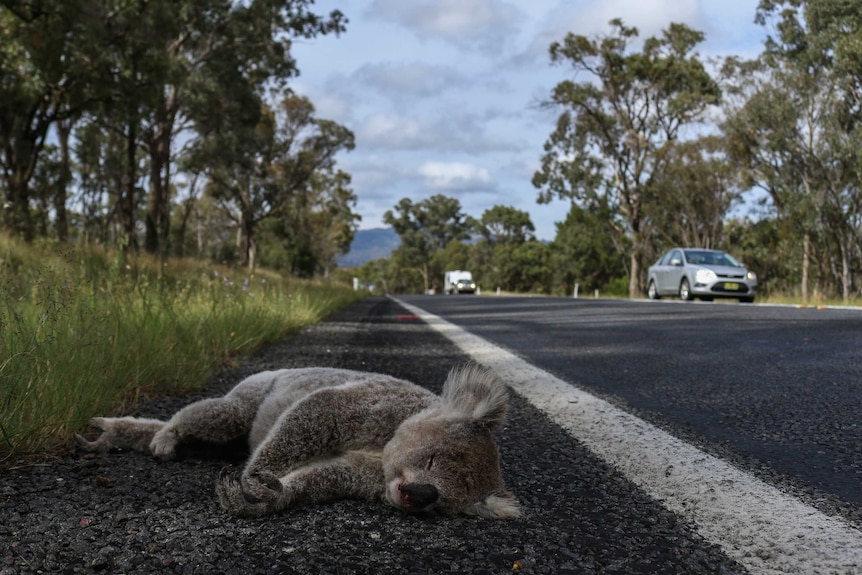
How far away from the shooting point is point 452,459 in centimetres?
191

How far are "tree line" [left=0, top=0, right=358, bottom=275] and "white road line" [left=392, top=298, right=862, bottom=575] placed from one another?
4.10 meters

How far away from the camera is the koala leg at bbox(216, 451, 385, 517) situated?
6.17ft

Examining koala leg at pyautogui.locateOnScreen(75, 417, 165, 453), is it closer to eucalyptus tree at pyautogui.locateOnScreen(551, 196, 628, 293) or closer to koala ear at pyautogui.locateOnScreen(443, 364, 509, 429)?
koala ear at pyautogui.locateOnScreen(443, 364, 509, 429)

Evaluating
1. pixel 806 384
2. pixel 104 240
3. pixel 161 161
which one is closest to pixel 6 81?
pixel 161 161

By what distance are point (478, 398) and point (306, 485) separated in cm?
55

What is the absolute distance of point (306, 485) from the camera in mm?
1966

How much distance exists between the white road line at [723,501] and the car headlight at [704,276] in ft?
59.2

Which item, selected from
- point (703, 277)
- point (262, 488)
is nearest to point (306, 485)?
point (262, 488)

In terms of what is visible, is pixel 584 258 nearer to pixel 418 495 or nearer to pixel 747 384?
pixel 747 384

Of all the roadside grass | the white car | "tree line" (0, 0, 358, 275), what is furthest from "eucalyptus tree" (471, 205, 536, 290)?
the roadside grass

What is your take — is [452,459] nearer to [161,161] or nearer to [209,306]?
[209,306]

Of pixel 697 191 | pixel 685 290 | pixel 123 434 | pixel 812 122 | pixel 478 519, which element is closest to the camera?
pixel 478 519

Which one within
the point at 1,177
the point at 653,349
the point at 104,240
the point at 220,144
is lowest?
the point at 653,349

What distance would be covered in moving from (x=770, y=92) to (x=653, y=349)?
86.5ft
